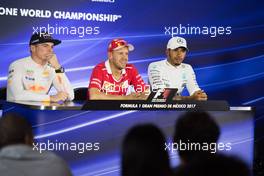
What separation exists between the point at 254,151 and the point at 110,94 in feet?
4.66

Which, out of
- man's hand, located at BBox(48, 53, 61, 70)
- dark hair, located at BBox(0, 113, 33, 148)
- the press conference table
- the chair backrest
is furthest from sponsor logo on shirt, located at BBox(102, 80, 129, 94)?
dark hair, located at BBox(0, 113, 33, 148)

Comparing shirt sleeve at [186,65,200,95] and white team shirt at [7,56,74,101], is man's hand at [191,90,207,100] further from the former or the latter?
white team shirt at [7,56,74,101]

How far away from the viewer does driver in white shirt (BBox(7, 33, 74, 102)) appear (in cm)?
388

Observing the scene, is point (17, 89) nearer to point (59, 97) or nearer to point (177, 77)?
point (59, 97)

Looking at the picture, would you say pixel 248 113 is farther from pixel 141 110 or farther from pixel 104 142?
pixel 104 142

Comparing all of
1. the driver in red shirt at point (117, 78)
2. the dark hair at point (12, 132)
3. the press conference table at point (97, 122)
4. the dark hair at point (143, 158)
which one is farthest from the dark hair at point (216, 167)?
the driver in red shirt at point (117, 78)

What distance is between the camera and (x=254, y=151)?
4242mm

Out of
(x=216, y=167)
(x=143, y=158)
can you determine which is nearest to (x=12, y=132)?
(x=143, y=158)

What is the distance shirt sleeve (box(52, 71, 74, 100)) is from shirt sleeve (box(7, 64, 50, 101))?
0.17 metres

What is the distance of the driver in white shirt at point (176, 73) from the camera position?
13.7 feet

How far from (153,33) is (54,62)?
36.0 inches

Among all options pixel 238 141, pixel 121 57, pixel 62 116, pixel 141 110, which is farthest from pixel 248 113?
pixel 62 116

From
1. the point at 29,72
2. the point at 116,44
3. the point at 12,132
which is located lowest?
the point at 12,132

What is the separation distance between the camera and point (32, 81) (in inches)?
155
